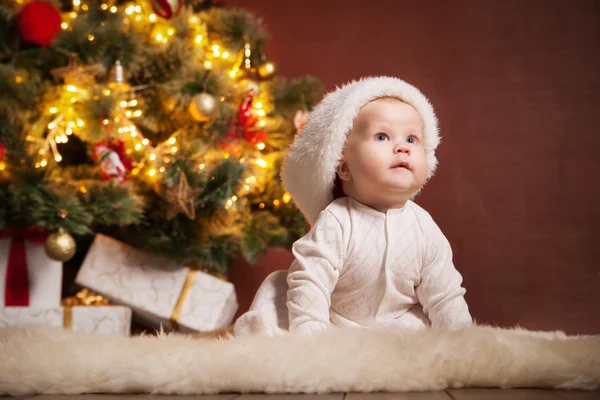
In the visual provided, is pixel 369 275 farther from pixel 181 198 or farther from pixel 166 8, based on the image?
pixel 166 8

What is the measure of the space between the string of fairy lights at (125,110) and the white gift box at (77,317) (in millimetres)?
334

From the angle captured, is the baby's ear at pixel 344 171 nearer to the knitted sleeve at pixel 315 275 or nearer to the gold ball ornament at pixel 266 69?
the knitted sleeve at pixel 315 275

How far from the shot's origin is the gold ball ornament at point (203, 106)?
6.24 feet

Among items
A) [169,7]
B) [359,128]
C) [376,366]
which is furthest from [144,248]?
[376,366]

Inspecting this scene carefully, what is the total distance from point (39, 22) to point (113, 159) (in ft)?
1.32

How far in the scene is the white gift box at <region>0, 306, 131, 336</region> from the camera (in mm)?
1748

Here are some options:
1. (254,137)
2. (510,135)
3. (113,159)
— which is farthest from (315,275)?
(510,135)

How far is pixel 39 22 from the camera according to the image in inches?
69.6

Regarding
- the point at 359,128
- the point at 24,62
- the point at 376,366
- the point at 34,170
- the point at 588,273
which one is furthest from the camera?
the point at 588,273

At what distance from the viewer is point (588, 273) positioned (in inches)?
84.9

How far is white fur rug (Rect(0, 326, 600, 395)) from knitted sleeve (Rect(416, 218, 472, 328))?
0.91ft

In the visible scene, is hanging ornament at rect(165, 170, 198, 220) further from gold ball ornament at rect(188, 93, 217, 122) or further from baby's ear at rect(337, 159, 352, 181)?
baby's ear at rect(337, 159, 352, 181)

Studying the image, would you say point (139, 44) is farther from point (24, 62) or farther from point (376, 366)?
point (376, 366)

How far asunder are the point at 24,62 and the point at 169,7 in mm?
439
